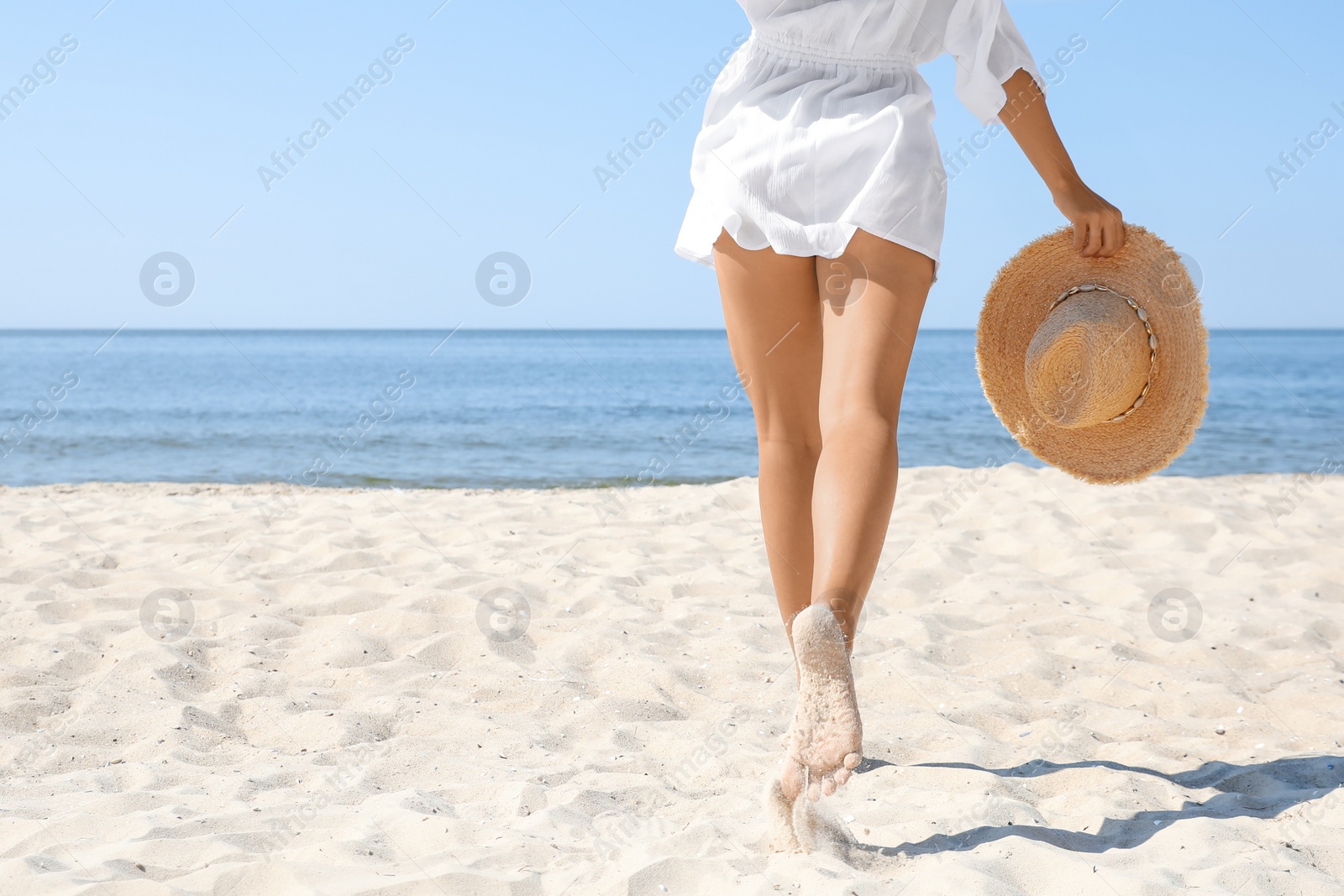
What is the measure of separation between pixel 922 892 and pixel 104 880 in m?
1.20

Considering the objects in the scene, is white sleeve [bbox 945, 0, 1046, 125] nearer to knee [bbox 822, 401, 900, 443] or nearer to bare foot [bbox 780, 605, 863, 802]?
knee [bbox 822, 401, 900, 443]

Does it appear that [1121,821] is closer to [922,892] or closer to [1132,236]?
[922,892]

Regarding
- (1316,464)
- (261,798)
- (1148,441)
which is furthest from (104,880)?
(1316,464)

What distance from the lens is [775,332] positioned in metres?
1.66

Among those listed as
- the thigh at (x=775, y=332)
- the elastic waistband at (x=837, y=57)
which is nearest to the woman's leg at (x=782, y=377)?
the thigh at (x=775, y=332)

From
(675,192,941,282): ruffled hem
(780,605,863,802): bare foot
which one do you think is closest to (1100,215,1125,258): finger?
(675,192,941,282): ruffled hem

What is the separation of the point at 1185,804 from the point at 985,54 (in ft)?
4.70

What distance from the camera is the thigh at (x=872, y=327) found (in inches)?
57.5

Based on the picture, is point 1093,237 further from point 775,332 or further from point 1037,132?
point 775,332

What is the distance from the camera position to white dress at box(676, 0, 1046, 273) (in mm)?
1476

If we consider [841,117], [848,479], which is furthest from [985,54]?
[848,479]

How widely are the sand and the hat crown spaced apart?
0.76 meters

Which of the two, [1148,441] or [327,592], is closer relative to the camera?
[1148,441]

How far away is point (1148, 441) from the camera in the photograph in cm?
201
